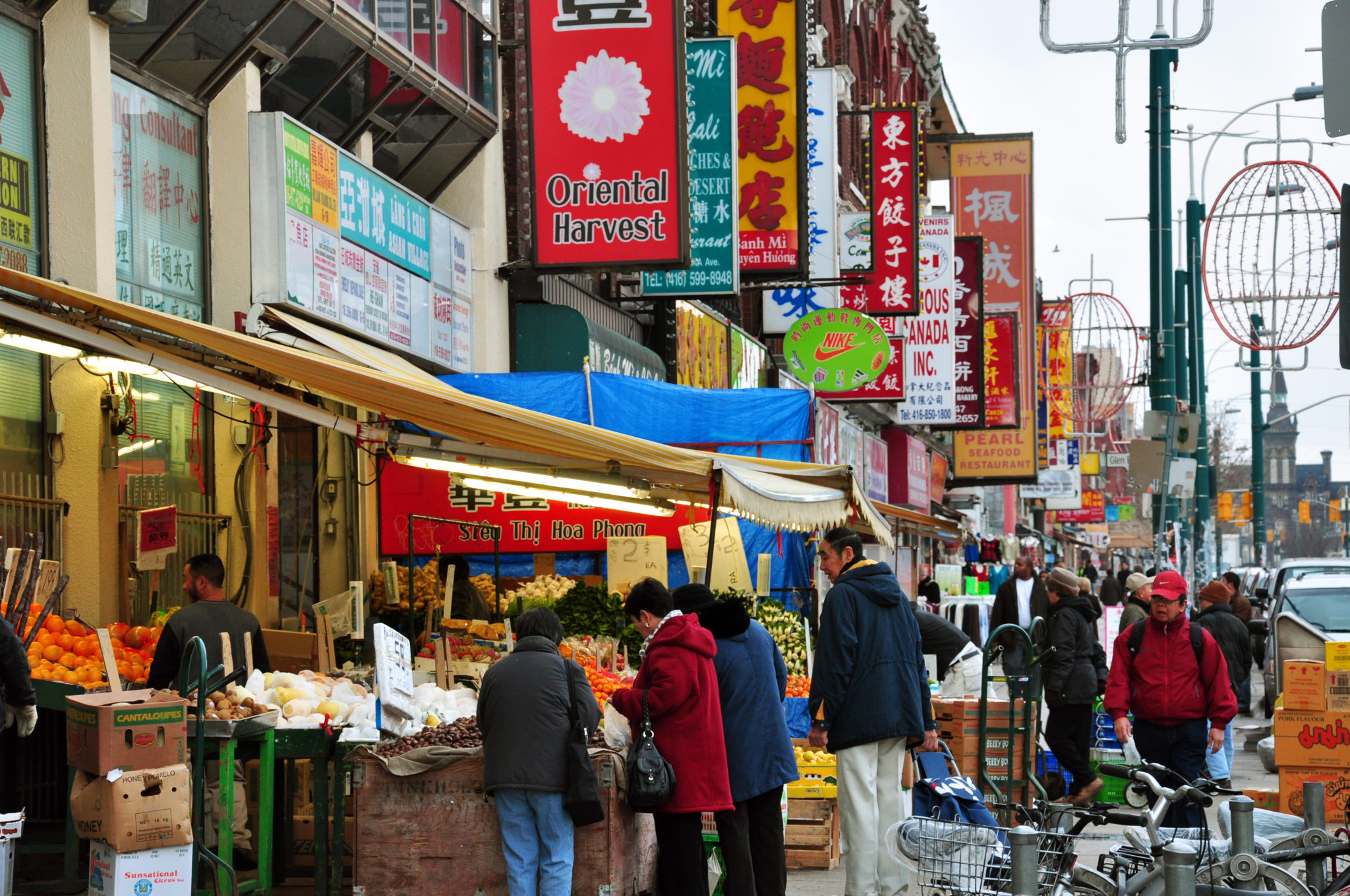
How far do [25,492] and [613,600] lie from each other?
4.95 metres

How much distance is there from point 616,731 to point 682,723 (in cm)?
52

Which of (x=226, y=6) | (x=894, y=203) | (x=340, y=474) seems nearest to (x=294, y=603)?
(x=340, y=474)

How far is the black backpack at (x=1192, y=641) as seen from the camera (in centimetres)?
967

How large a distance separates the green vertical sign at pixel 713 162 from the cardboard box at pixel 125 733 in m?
10.3

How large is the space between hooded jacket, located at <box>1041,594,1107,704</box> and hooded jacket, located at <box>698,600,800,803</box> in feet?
14.5

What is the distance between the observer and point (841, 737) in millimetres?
8312

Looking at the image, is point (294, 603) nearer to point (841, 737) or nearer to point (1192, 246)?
point (841, 737)

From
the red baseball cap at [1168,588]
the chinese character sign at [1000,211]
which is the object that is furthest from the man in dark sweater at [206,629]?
the chinese character sign at [1000,211]

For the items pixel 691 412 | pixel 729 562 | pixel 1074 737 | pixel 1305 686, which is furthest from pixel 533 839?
pixel 691 412

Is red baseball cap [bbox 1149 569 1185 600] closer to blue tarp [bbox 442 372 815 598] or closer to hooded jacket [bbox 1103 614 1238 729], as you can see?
hooded jacket [bbox 1103 614 1238 729]

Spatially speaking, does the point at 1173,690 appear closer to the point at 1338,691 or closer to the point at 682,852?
the point at 1338,691

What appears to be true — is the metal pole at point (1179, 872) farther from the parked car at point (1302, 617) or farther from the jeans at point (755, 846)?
the parked car at point (1302, 617)

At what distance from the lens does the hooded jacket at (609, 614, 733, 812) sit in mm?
7355

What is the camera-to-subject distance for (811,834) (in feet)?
32.4
